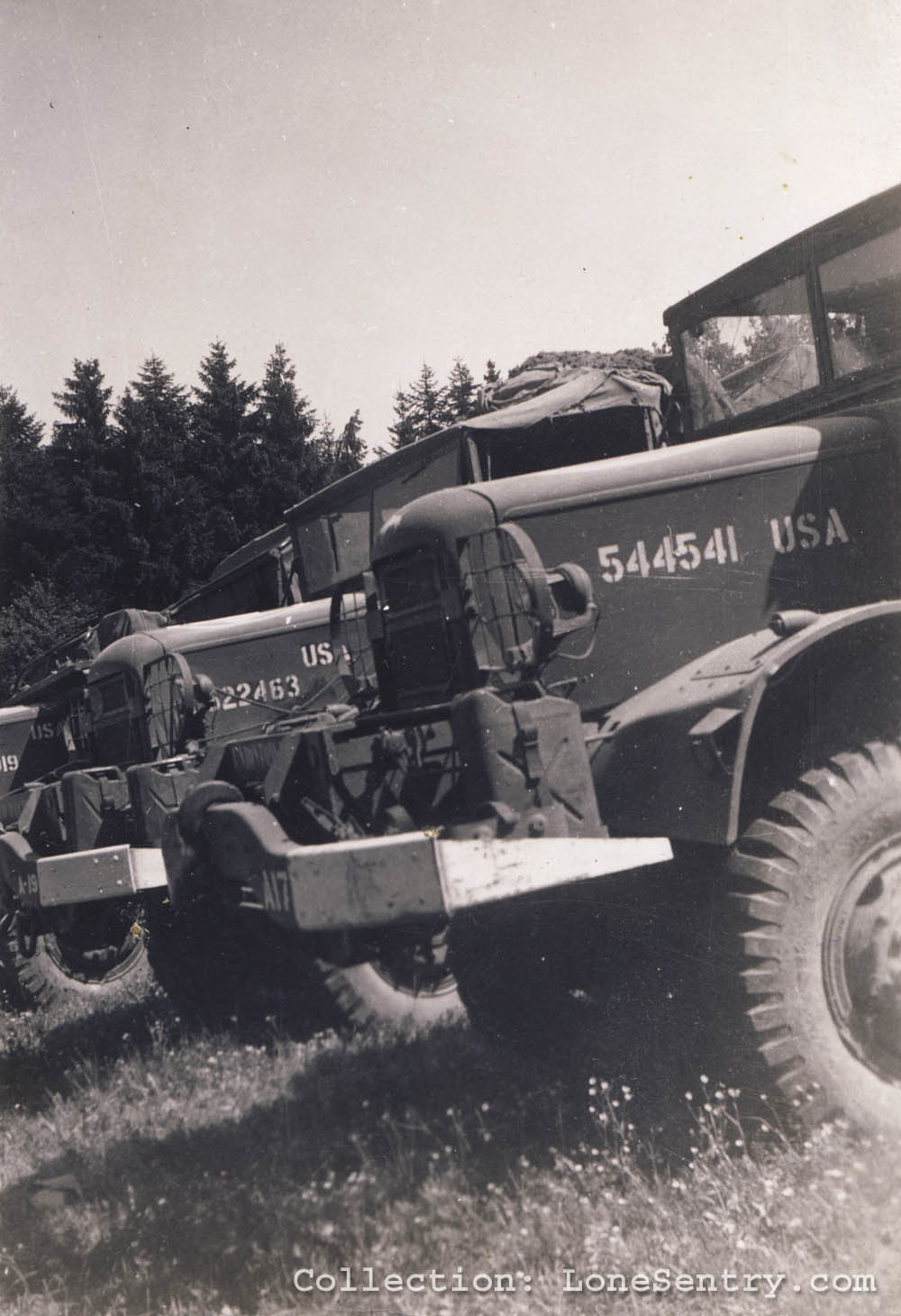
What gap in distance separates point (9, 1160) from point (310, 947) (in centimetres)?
138

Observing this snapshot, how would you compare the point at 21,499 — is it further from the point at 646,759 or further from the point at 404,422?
the point at 646,759

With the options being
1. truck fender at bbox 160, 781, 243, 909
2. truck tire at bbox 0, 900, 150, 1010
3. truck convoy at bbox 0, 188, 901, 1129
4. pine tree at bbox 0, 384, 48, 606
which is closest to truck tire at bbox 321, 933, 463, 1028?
A: truck convoy at bbox 0, 188, 901, 1129

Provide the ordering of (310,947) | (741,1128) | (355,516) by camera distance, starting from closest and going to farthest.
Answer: (741,1128) → (310,947) → (355,516)

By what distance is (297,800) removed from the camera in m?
3.57

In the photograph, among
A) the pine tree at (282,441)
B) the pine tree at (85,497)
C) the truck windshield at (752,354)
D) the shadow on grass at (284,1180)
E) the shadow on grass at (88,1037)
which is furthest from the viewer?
the pine tree at (85,497)

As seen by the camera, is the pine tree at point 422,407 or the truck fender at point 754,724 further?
the pine tree at point 422,407

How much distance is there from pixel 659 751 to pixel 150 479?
2633 cm

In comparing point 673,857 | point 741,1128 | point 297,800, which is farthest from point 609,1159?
point 297,800

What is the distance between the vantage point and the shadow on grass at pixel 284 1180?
3031 mm

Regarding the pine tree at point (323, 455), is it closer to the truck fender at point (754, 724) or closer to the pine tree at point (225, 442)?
the pine tree at point (225, 442)

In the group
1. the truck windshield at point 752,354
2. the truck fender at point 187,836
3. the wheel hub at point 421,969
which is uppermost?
the truck windshield at point 752,354

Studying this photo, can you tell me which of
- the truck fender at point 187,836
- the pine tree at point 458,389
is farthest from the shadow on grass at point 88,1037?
the pine tree at point 458,389

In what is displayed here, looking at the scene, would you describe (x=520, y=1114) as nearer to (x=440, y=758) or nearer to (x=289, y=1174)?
(x=289, y=1174)

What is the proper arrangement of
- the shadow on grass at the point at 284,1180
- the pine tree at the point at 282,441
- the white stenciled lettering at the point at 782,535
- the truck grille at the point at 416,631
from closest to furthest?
the shadow on grass at the point at 284,1180 < the truck grille at the point at 416,631 < the white stenciled lettering at the point at 782,535 < the pine tree at the point at 282,441
